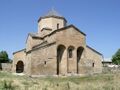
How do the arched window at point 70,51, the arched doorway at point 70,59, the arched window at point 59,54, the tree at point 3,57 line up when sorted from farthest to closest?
the tree at point 3,57 → the arched window at point 70,51 → the arched doorway at point 70,59 → the arched window at point 59,54

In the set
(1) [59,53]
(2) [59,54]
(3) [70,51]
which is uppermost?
(3) [70,51]

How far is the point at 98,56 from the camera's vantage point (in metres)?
34.5

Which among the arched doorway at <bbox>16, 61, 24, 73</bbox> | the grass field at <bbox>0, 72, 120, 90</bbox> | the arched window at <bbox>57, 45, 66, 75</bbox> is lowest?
the grass field at <bbox>0, 72, 120, 90</bbox>

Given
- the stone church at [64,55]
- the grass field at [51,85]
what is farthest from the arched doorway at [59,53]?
the grass field at [51,85]

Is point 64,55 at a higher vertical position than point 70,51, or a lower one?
lower

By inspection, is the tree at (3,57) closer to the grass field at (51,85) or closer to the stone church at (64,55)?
the stone church at (64,55)

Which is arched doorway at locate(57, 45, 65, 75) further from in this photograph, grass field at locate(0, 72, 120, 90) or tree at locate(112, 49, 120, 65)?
tree at locate(112, 49, 120, 65)

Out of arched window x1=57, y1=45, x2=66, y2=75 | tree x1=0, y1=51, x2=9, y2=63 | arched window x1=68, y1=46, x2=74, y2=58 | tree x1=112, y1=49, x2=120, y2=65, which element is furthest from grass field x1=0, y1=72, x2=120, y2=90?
tree x1=0, y1=51, x2=9, y2=63

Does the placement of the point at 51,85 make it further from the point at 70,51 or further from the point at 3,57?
the point at 3,57

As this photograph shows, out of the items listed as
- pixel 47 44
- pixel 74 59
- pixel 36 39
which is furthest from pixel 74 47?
pixel 36 39

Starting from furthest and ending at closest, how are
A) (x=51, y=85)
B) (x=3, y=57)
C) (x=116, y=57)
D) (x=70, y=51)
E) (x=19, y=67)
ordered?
(x=3, y=57)
(x=116, y=57)
(x=19, y=67)
(x=70, y=51)
(x=51, y=85)

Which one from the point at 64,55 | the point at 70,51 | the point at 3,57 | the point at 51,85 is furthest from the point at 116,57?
the point at 51,85

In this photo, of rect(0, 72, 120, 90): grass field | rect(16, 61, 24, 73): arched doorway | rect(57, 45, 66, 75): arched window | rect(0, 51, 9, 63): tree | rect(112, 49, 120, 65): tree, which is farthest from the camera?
rect(0, 51, 9, 63): tree

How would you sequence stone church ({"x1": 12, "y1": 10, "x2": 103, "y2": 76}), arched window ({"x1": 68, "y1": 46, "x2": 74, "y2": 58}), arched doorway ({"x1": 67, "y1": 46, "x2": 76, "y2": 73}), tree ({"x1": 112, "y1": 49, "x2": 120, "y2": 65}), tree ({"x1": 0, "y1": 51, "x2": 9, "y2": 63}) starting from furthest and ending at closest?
tree ({"x1": 0, "y1": 51, "x2": 9, "y2": 63})
tree ({"x1": 112, "y1": 49, "x2": 120, "y2": 65})
arched window ({"x1": 68, "y1": 46, "x2": 74, "y2": 58})
arched doorway ({"x1": 67, "y1": 46, "x2": 76, "y2": 73})
stone church ({"x1": 12, "y1": 10, "x2": 103, "y2": 76})
